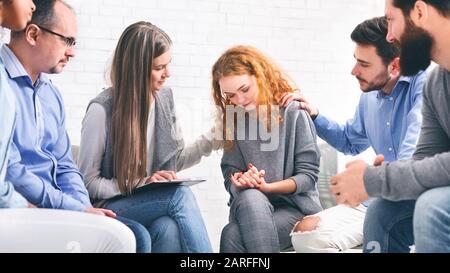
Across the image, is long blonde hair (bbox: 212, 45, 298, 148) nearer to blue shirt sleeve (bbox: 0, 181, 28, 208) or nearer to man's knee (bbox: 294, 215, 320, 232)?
man's knee (bbox: 294, 215, 320, 232)

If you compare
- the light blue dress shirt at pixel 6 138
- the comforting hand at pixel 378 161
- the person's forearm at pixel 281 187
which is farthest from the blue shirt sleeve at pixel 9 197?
the comforting hand at pixel 378 161

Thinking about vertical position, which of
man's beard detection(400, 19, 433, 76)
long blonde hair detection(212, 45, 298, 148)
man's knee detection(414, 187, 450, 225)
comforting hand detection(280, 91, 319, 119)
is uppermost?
man's beard detection(400, 19, 433, 76)

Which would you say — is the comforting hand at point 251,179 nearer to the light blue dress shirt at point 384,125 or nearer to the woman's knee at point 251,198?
the woman's knee at point 251,198

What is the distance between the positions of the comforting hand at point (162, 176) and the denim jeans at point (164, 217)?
0.04m

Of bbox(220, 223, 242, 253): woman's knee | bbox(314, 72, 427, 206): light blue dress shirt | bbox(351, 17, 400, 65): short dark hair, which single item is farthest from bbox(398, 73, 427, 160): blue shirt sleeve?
bbox(220, 223, 242, 253): woman's knee

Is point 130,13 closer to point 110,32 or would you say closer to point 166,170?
point 110,32

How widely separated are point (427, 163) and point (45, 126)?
4.50 feet

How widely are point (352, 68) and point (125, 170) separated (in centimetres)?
103

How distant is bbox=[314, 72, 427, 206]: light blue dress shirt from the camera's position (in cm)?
264

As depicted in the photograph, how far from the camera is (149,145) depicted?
2.62m

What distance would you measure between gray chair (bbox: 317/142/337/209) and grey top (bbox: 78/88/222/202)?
17.1 inches

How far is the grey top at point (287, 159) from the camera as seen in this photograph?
2693 mm

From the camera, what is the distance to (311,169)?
2.72m

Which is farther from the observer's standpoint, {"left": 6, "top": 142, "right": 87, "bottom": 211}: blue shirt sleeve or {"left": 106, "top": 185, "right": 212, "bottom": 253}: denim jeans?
{"left": 106, "top": 185, "right": 212, "bottom": 253}: denim jeans
